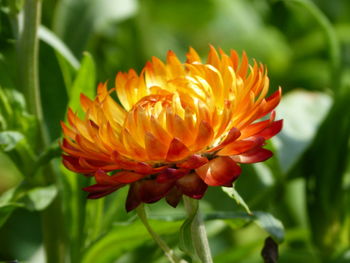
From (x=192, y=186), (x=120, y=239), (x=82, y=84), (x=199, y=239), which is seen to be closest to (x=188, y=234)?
(x=199, y=239)

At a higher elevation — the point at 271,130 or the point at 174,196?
the point at 271,130

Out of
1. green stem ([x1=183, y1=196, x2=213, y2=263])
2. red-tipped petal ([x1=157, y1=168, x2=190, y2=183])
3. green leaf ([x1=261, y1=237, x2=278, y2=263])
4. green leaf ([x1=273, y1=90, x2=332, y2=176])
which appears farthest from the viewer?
green leaf ([x1=273, y1=90, x2=332, y2=176])

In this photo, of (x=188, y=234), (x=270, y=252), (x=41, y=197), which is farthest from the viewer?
(x=41, y=197)

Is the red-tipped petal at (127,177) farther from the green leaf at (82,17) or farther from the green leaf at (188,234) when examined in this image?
the green leaf at (82,17)

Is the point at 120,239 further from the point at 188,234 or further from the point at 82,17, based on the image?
the point at 82,17

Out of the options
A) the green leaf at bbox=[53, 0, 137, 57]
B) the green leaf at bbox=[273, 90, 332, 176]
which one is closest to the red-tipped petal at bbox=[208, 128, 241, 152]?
the green leaf at bbox=[273, 90, 332, 176]

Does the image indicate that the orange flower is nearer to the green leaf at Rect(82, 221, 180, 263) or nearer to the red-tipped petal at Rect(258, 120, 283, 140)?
the red-tipped petal at Rect(258, 120, 283, 140)

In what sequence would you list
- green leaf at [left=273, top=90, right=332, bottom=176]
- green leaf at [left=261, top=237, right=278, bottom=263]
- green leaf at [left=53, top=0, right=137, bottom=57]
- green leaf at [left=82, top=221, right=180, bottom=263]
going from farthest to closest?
1. green leaf at [left=53, top=0, right=137, bottom=57]
2. green leaf at [left=273, top=90, right=332, bottom=176]
3. green leaf at [left=82, top=221, right=180, bottom=263]
4. green leaf at [left=261, top=237, right=278, bottom=263]
